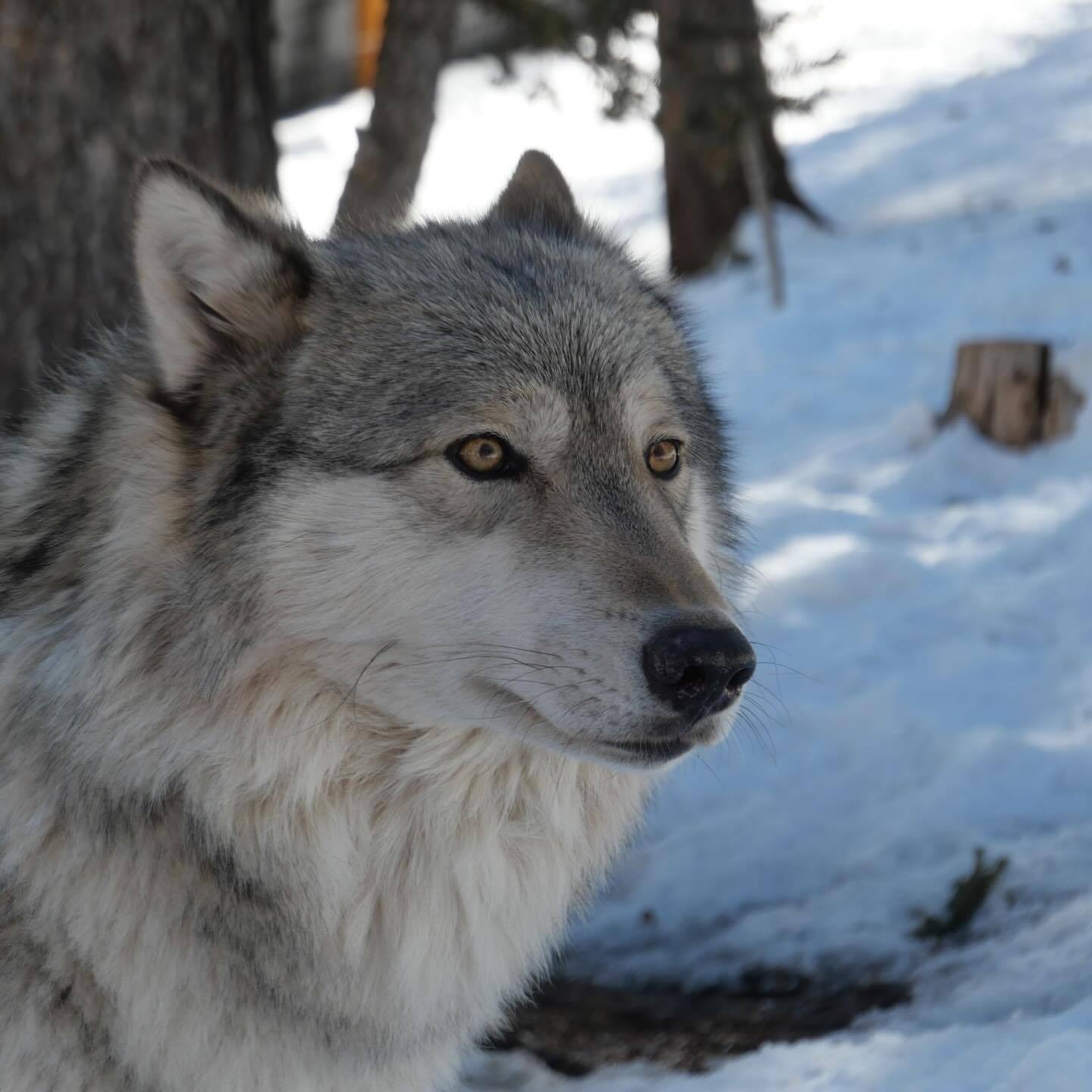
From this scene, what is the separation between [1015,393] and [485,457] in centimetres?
435

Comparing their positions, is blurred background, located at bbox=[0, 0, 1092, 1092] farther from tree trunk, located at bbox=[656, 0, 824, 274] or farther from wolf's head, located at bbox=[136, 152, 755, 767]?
wolf's head, located at bbox=[136, 152, 755, 767]

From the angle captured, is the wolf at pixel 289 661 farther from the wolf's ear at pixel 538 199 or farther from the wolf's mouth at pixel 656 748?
the wolf's ear at pixel 538 199

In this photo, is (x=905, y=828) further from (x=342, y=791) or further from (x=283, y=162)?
(x=283, y=162)

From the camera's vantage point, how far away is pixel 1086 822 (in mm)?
3807

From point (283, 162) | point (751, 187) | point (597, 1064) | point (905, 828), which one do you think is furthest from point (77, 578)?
point (283, 162)

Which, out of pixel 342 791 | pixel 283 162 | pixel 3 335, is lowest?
pixel 283 162

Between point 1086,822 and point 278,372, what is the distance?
262cm

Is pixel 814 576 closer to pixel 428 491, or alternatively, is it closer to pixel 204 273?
pixel 428 491

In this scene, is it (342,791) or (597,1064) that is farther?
(597,1064)

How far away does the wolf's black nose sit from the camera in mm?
2279

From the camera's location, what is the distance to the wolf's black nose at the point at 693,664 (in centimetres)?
228

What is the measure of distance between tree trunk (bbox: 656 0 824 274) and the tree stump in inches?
76.5

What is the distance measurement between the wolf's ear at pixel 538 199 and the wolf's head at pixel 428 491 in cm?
68

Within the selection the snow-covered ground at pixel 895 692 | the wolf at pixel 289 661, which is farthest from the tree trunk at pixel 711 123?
the wolf at pixel 289 661
